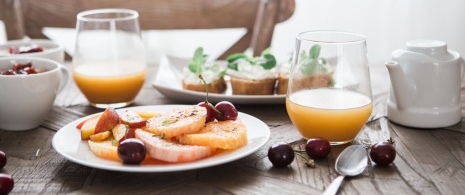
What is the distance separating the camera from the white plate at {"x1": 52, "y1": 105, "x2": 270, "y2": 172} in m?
1.07

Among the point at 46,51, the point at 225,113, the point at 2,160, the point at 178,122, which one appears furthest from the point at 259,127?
the point at 46,51

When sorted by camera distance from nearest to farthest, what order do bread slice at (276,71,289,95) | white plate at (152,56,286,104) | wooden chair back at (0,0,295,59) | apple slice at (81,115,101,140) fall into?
apple slice at (81,115,101,140), white plate at (152,56,286,104), bread slice at (276,71,289,95), wooden chair back at (0,0,295,59)

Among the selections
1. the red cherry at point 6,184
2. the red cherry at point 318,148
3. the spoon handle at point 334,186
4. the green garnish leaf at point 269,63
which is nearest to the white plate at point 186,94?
the green garnish leaf at point 269,63

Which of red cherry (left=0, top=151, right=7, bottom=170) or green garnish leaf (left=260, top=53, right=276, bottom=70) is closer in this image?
red cherry (left=0, top=151, right=7, bottom=170)

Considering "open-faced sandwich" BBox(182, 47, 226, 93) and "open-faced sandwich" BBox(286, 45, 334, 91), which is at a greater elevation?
"open-faced sandwich" BBox(286, 45, 334, 91)

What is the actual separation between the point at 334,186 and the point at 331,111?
0.23 metres

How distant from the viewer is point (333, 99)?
4.16ft

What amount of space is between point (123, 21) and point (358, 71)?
65 centimetres

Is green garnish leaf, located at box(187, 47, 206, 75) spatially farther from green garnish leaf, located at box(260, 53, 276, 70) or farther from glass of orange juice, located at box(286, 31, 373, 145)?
glass of orange juice, located at box(286, 31, 373, 145)

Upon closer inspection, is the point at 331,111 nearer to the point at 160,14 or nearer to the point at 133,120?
the point at 133,120

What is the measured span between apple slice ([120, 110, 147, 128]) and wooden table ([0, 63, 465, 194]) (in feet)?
0.38

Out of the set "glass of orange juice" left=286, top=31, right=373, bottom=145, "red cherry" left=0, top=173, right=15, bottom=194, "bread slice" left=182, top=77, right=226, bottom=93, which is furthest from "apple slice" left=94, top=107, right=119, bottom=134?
"bread slice" left=182, top=77, right=226, bottom=93

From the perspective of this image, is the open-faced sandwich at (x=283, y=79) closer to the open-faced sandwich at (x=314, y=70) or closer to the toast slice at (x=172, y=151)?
the open-faced sandwich at (x=314, y=70)

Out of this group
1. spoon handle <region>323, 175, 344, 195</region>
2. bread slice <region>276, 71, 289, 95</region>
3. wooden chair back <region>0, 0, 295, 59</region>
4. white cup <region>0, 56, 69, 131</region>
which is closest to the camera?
spoon handle <region>323, 175, 344, 195</region>
